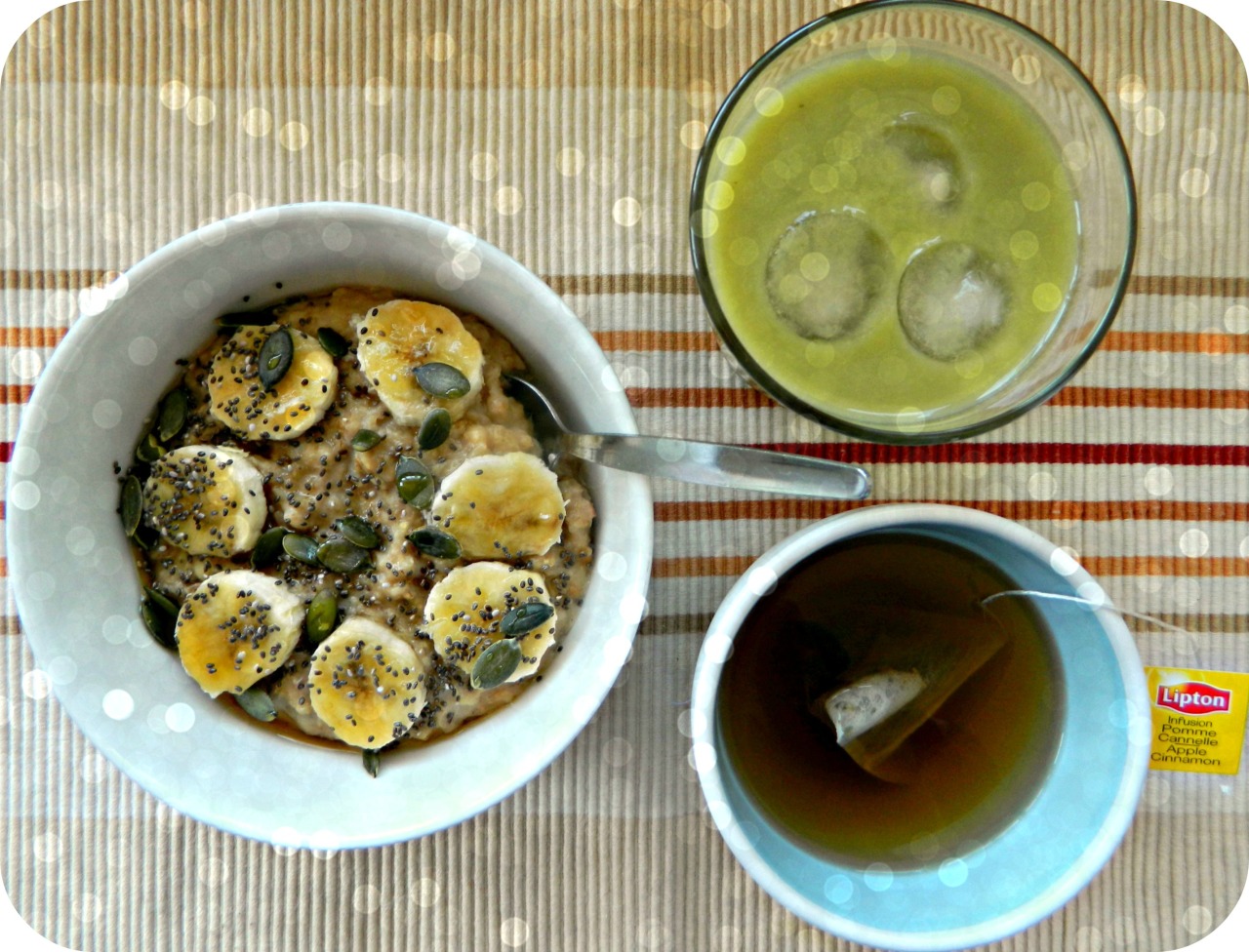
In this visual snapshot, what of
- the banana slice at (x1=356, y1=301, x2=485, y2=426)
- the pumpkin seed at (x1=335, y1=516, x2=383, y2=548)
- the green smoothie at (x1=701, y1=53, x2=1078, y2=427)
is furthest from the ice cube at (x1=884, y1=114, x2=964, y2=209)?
the pumpkin seed at (x1=335, y1=516, x2=383, y2=548)

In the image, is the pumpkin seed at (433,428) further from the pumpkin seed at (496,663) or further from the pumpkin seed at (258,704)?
the pumpkin seed at (258,704)

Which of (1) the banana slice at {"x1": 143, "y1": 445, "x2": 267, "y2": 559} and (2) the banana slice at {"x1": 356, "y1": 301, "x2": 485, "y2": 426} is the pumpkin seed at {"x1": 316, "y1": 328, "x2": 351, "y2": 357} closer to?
(2) the banana slice at {"x1": 356, "y1": 301, "x2": 485, "y2": 426}

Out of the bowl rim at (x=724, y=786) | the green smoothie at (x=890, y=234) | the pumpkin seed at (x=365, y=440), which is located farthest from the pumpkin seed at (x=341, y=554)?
the green smoothie at (x=890, y=234)

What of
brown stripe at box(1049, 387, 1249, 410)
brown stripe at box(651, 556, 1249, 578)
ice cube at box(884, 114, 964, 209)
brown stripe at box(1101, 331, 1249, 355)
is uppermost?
ice cube at box(884, 114, 964, 209)

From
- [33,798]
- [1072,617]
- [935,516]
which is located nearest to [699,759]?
[935,516]

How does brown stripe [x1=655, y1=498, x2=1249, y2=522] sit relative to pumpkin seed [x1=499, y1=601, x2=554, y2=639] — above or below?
above

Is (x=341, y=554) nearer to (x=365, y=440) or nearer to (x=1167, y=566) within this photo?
(x=365, y=440)
